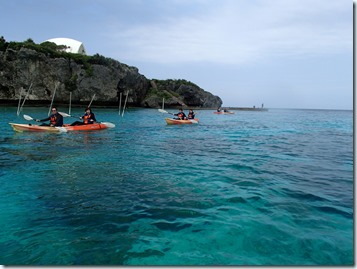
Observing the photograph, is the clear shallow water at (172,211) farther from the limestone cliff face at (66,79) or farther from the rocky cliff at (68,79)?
the limestone cliff face at (66,79)

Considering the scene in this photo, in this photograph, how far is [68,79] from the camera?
5741 centimetres

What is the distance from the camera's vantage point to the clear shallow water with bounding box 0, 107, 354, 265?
172 inches

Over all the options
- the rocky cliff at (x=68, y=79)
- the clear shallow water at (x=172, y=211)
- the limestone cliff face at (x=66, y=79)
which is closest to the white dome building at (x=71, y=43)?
the rocky cliff at (x=68, y=79)

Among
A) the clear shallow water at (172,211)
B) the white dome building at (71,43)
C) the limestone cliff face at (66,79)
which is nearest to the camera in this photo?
the clear shallow water at (172,211)

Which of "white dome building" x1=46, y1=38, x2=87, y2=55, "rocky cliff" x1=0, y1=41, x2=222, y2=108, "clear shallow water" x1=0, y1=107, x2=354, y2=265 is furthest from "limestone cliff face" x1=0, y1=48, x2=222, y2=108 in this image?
"clear shallow water" x1=0, y1=107, x2=354, y2=265

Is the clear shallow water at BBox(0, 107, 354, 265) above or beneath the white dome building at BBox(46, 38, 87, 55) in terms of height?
beneath

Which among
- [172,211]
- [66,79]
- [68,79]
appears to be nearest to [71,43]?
[68,79]

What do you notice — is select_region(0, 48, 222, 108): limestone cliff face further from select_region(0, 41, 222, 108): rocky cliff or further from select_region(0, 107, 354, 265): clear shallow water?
select_region(0, 107, 354, 265): clear shallow water

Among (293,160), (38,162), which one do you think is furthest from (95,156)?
(293,160)

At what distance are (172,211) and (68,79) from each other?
5738 centimetres

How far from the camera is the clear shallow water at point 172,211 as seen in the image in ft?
14.3

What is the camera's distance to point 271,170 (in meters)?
9.79

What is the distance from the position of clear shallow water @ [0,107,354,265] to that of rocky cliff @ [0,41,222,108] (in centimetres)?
3895

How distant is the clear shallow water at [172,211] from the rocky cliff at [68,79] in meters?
38.9
